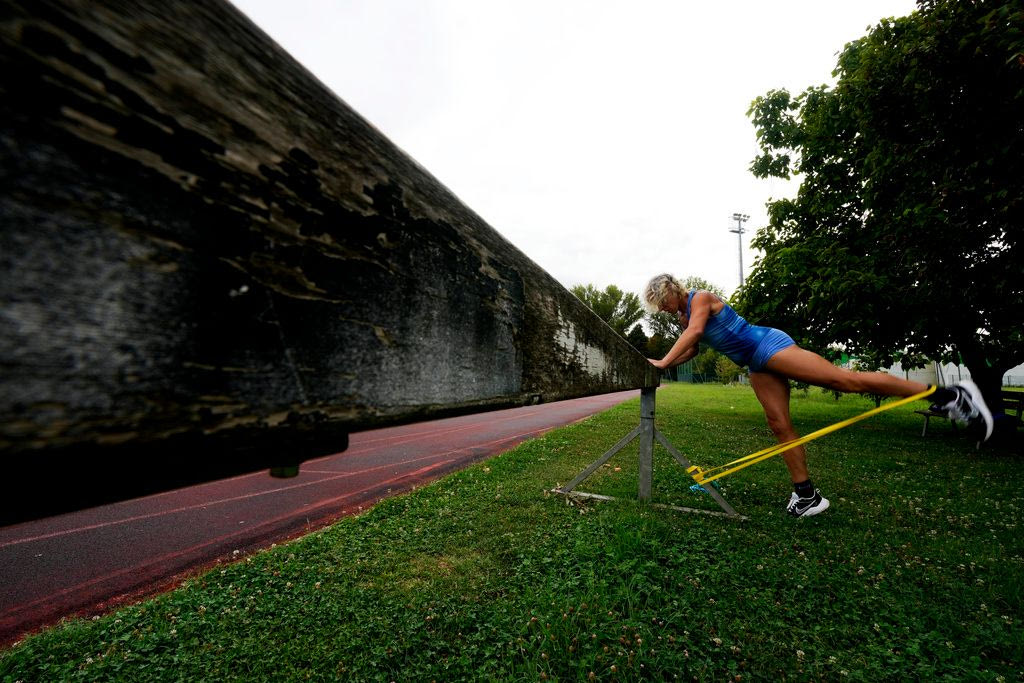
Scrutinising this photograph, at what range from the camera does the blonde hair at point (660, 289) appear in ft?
14.1

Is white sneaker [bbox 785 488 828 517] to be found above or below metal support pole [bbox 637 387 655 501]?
below

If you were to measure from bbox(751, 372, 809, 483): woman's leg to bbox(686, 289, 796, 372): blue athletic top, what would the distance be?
21 centimetres

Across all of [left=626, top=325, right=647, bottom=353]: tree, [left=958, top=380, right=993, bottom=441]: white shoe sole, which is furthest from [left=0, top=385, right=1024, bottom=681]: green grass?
[left=626, top=325, right=647, bottom=353]: tree

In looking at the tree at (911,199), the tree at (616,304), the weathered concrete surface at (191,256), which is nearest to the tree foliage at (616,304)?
the tree at (616,304)

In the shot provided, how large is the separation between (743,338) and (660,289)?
35.1 inches

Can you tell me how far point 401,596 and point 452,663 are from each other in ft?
2.77

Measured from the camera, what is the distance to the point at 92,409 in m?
0.31

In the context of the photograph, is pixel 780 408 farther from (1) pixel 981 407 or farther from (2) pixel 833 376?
(1) pixel 981 407

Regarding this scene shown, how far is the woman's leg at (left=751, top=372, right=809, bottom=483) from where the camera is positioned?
4137mm

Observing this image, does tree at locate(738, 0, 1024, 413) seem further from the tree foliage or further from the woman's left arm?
the tree foliage

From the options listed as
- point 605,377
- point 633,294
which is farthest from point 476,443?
point 633,294

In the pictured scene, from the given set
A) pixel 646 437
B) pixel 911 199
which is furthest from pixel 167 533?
pixel 911 199

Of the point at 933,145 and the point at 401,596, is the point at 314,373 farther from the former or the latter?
the point at 933,145

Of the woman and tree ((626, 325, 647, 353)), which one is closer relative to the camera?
the woman
